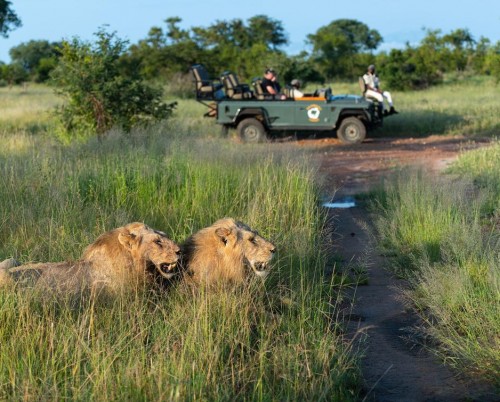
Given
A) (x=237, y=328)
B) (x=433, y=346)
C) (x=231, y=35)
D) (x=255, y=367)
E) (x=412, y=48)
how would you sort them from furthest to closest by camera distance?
(x=231, y=35) → (x=412, y=48) → (x=433, y=346) → (x=237, y=328) → (x=255, y=367)

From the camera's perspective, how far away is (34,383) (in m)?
4.22

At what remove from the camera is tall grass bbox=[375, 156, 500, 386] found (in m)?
5.45

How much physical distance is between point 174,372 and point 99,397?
0.42 meters

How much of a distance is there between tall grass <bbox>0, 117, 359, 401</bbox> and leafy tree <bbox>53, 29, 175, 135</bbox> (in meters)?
6.98

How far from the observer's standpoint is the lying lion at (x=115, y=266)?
213 inches

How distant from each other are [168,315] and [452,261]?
286cm

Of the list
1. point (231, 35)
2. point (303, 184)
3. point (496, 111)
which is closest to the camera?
point (303, 184)

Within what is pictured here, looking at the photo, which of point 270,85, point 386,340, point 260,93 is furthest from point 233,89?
point 386,340

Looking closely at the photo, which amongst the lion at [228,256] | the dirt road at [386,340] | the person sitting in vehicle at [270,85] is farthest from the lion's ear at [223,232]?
the person sitting in vehicle at [270,85]

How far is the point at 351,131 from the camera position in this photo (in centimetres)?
1986

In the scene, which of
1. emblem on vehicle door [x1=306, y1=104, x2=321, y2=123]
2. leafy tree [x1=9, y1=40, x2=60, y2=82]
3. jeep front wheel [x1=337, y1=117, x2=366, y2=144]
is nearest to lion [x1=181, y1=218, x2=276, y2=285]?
emblem on vehicle door [x1=306, y1=104, x2=321, y2=123]

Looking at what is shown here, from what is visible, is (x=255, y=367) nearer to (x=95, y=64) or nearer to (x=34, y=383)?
(x=34, y=383)

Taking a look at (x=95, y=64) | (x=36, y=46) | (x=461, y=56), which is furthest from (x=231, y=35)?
(x=95, y=64)

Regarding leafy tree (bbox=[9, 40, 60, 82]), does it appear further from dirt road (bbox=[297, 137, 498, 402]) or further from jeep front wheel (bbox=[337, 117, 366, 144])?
dirt road (bbox=[297, 137, 498, 402])
